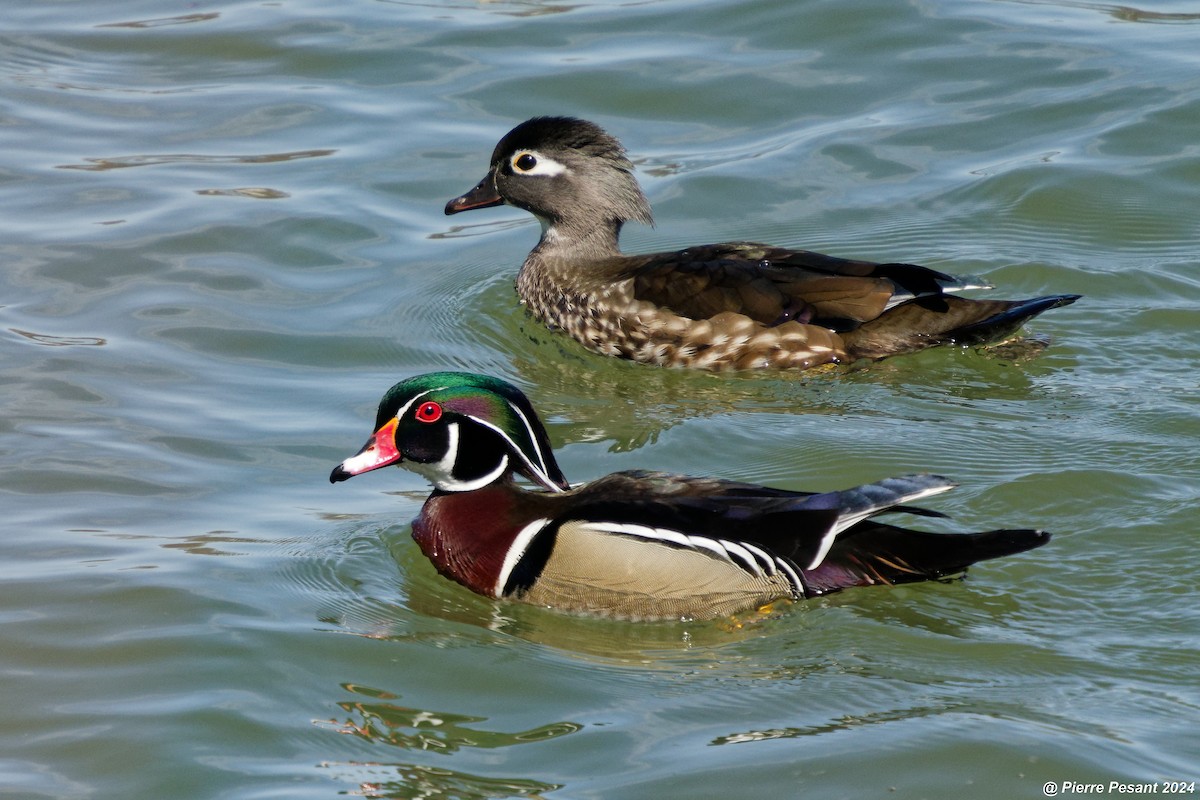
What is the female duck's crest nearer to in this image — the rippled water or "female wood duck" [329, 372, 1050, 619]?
the rippled water

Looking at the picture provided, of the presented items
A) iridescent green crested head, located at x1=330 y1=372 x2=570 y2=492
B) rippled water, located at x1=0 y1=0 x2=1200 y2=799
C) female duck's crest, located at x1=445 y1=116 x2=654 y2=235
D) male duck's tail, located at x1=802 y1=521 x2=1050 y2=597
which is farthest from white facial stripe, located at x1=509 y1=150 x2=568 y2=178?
male duck's tail, located at x1=802 y1=521 x2=1050 y2=597

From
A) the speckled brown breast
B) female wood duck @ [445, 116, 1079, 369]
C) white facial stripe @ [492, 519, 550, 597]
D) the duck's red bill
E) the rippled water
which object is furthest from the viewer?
the speckled brown breast

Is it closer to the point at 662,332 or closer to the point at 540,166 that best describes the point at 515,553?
the point at 662,332

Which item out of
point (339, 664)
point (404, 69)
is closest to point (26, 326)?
point (339, 664)

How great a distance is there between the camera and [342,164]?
1211 centimetres

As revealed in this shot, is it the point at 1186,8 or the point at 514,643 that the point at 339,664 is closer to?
the point at 514,643

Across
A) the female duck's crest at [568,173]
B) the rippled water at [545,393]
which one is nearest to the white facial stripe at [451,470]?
the rippled water at [545,393]

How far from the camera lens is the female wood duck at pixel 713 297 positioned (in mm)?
8789

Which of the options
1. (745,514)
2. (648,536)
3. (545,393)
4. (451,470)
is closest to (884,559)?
(745,514)

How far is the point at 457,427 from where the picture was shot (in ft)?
22.2

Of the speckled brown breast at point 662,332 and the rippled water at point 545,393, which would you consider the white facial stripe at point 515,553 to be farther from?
the speckled brown breast at point 662,332

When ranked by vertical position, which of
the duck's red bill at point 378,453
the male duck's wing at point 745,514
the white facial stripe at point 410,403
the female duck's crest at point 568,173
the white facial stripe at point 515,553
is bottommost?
the white facial stripe at point 515,553

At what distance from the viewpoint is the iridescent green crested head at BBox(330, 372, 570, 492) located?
6.75 meters

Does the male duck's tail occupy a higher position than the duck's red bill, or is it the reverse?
the duck's red bill
